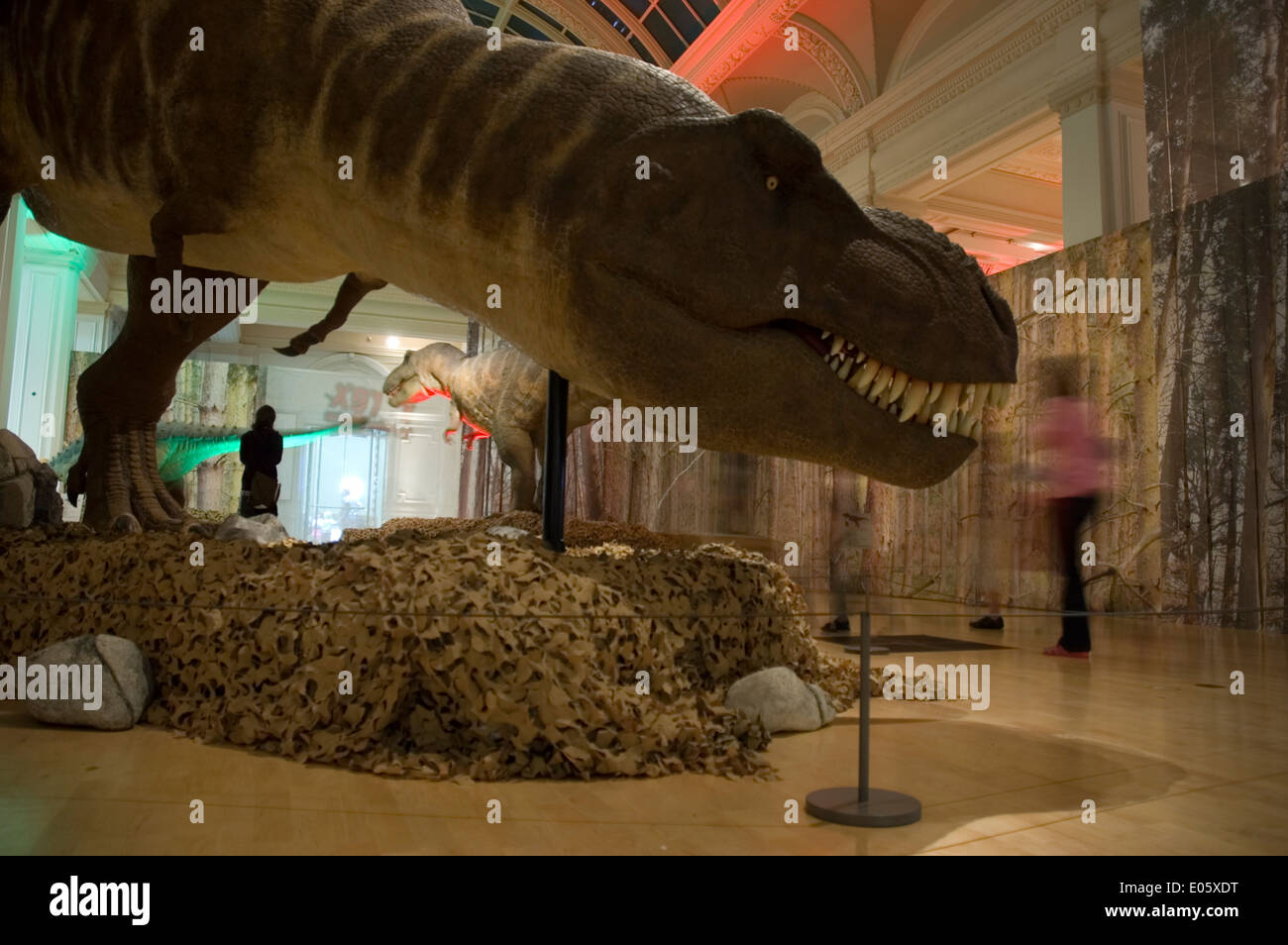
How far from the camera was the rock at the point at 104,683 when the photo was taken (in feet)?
7.07

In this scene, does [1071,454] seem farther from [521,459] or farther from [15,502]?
[15,502]

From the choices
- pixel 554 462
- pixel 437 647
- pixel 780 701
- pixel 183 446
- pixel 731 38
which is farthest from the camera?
pixel 731 38

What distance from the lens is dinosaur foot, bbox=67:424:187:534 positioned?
3.29m

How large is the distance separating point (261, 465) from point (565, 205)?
13.0 feet

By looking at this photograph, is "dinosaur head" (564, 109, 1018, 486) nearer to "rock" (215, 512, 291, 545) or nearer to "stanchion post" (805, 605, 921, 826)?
"stanchion post" (805, 605, 921, 826)

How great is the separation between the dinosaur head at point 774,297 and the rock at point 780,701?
0.65m

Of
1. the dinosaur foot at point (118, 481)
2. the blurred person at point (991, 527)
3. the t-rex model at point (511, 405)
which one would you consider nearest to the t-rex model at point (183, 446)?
the t-rex model at point (511, 405)

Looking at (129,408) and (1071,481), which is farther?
(1071,481)

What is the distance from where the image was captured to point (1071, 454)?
14.1ft

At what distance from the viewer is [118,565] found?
2520mm

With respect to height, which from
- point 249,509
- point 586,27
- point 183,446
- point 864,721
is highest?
point 586,27

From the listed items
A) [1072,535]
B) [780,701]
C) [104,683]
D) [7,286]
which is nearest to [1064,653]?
[1072,535]

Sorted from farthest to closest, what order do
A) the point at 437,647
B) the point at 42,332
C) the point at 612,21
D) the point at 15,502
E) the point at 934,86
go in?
the point at 42,332
the point at 612,21
the point at 934,86
the point at 15,502
the point at 437,647

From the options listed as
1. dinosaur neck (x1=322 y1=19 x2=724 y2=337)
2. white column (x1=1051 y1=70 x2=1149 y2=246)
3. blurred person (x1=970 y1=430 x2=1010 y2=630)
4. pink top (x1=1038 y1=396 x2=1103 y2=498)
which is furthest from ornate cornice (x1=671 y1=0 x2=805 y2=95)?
dinosaur neck (x1=322 y1=19 x2=724 y2=337)
